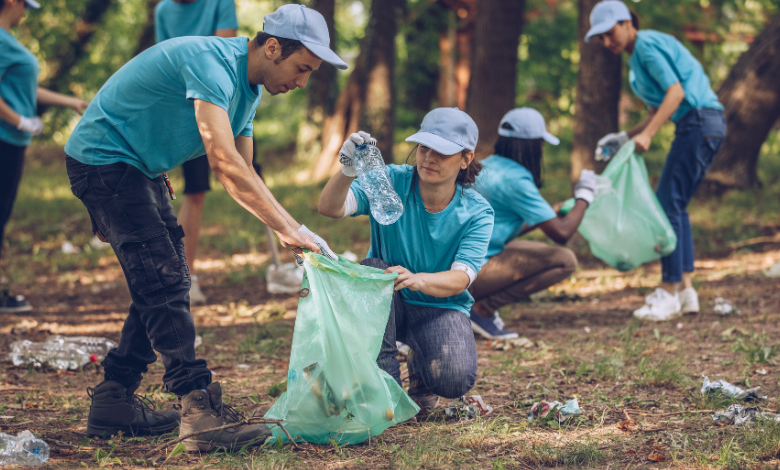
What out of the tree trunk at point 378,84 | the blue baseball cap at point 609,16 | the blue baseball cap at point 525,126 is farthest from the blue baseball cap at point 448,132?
the tree trunk at point 378,84

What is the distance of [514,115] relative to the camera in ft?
12.5

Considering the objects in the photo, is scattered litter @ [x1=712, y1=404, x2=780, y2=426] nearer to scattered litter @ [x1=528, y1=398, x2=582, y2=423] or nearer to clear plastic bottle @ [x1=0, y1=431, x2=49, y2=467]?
scattered litter @ [x1=528, y1=398, x2=582, y2=423]

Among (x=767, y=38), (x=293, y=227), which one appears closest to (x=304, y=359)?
(x=293, y=227)

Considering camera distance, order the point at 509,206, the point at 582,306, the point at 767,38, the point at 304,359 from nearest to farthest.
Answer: the point at 304,359, the point at 509,206, the point at 582,306, the point at 767,38

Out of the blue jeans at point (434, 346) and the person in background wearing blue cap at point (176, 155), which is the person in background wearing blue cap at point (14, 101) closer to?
the person in background wearing blue cap at point (176, 155)

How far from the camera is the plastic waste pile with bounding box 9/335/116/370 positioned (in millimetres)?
3445

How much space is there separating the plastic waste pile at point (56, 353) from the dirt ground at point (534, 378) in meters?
0.07

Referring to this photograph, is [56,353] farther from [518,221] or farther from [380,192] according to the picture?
[518,221]

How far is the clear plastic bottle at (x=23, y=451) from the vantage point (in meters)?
2.25

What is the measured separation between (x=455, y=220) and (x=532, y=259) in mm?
1344

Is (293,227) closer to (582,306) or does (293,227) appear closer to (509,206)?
(509,206)

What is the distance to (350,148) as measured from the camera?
252 cm

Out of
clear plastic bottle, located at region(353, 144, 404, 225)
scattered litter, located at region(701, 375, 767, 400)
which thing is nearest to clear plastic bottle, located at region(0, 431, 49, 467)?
clear plastic bottle, located at region(353, 144, 404, 225)

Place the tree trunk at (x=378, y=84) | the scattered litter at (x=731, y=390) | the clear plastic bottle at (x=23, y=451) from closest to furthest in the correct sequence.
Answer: the clear plastic bottle at (x=23, y=451) → the scattered litter at (x=731, y=390) → the tree trunk at (x=378, y=84)
